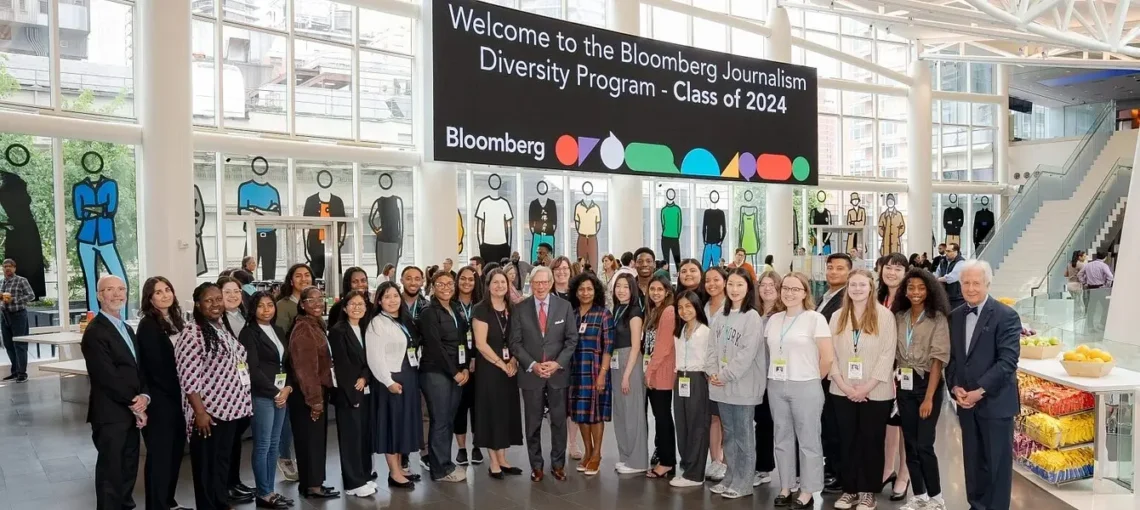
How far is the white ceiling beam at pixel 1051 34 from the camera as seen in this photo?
45.0 feet

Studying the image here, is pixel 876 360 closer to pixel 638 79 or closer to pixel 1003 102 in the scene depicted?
pixel 638 79

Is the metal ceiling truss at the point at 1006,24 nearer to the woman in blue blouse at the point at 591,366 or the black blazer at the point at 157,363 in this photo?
the woman in blue blouse at the point at 591,366

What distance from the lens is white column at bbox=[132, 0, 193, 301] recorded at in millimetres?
10664

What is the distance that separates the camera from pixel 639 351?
6.05m

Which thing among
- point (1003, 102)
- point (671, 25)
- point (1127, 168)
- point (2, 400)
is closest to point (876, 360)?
point (2, 400)

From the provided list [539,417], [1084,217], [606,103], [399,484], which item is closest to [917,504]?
[539,417]

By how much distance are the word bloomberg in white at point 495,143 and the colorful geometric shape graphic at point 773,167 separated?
5.08 meters

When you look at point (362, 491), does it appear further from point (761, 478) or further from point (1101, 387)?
point (1101, 387)

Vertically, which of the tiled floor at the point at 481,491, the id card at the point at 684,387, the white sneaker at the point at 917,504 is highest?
the id card at the point at 684,387

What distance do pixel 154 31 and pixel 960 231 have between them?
881 inches

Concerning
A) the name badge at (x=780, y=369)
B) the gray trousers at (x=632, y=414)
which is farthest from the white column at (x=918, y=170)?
the name badge at (x=780, y=369)

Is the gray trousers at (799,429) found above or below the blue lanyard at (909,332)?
below

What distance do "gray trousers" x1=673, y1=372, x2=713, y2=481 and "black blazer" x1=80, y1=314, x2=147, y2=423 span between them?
136 inches

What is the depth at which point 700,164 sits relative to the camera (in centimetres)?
1505
